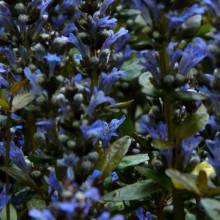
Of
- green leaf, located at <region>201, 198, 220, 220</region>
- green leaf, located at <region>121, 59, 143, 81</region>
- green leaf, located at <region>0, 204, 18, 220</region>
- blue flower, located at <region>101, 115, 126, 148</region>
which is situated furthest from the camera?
green leaf, located at <region>121, 59, 143, 81</region>

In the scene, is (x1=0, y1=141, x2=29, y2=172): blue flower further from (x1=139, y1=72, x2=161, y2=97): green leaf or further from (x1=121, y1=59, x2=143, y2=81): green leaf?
(x1=121, y1=59, x2=143, y2=81): green leaf

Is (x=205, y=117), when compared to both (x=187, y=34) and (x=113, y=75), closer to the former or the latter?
(x=187, y=34)

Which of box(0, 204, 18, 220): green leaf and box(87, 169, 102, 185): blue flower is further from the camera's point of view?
box(0, 204, 18, 220): green leaf

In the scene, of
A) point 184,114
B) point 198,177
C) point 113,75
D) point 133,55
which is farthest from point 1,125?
point 133,55

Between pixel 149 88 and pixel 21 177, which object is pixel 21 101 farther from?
pixel 149 88

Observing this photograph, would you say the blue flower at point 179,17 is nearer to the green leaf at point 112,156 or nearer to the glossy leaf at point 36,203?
the green leaf at point 112,156

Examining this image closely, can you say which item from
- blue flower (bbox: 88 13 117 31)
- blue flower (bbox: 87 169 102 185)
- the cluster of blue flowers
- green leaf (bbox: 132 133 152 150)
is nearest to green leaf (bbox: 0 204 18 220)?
the cluster of blue flowers
